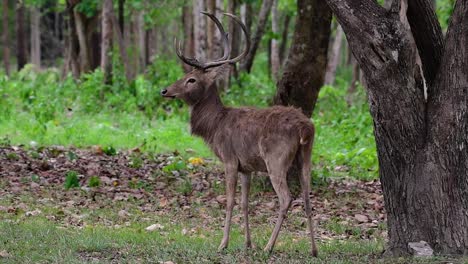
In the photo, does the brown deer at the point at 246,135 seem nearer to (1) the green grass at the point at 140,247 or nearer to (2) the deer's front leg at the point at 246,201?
(2) the deer's front leg at the point at 246,201

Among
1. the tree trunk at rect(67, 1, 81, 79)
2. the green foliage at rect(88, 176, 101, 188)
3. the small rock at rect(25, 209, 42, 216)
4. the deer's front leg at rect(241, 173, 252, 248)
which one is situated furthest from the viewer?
the tree trunk at rect(67, 1, 81, 79)

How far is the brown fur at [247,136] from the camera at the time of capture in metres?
8.21

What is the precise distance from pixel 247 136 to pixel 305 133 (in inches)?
29.7

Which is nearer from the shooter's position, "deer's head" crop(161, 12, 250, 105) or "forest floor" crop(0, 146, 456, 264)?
"forest floor" crop(0, 146, 456, 264)

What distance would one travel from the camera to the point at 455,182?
7.68m

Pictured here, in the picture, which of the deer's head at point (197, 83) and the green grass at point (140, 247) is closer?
the green grass at point (140, 247)

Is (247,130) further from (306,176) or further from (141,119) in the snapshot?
(141,119)

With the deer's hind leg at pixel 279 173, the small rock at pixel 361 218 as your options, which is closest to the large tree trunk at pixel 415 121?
the deer's hind leg at pixel 279 173

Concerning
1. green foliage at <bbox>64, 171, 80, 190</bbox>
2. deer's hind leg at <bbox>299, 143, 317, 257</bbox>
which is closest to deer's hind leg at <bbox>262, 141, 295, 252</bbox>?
deer's hind leg at <bbox>299, 143, 317, 257</bbox>

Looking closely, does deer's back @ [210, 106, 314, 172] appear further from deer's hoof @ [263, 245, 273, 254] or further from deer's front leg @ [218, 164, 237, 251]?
deer's hoof @ [263, 245, 273, 254]

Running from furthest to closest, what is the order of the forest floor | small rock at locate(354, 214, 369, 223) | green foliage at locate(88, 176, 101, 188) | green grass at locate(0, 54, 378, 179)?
1. green grass at locate(0, 54, 378, 179)
2. green foliage at locate(88, 176, 101, 188)
3. small rock at locate(354, 214, 369, 223)
4. the forest floor

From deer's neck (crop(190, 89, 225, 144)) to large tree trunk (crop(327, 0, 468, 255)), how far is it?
6.52 ft

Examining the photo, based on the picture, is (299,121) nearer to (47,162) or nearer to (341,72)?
(47,162)

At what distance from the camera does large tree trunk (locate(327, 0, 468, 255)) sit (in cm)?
766
